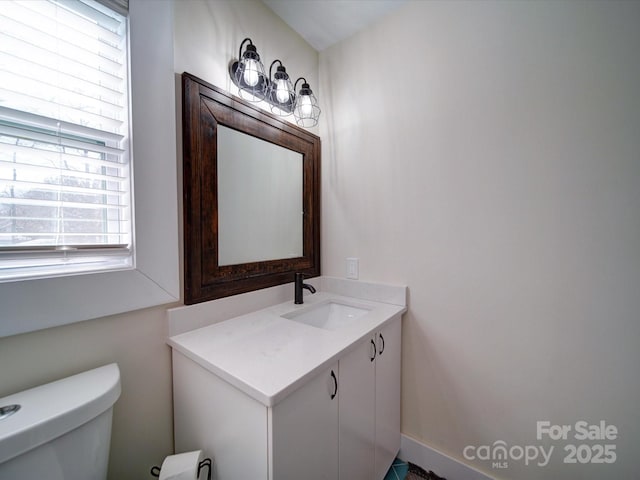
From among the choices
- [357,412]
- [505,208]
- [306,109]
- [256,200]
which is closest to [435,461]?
[357,412]

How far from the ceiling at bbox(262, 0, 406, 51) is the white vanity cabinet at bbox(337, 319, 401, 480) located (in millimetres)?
1689

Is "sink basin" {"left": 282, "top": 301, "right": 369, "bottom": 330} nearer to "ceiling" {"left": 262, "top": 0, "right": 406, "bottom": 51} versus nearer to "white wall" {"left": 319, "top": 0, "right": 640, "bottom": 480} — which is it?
"white wall" {"left": 319, "top": 0, "right": 640, "bottom": 480}

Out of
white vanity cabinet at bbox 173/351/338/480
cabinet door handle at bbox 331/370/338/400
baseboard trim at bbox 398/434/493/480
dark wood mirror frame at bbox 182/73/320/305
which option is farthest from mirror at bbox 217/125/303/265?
baseboard trim at bbox 398/434/493/480

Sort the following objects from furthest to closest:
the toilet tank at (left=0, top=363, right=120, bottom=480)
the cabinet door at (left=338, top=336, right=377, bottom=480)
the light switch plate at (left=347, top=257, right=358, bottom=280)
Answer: the light switch plate at (left=347, top=257, right=358, bottom=280) → the cabinet door at (left=338, top=336, right=377, bottom=480) → the toilet tank at (left=0, top=363, right=120, bottom=480)

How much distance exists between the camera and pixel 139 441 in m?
0.92

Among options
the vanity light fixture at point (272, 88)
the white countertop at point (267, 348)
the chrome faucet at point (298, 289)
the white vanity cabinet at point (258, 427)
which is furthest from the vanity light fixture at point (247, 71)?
the white vanity cabinet at point (258, 427)

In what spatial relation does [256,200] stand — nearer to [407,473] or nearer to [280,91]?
[280,91]

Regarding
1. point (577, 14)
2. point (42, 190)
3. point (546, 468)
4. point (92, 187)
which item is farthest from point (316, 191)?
point (546, 468)

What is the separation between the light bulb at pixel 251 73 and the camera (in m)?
1.16

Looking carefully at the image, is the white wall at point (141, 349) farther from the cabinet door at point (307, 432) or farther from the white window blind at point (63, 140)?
the cabinet door at point (307, 432)

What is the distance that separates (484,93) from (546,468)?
166 centimetres

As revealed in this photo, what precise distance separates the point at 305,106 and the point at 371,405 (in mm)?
1604

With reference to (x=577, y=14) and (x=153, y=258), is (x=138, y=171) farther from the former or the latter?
(x=577, y=14)

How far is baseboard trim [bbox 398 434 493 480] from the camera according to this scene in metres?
1.21
